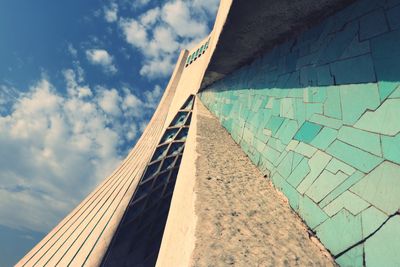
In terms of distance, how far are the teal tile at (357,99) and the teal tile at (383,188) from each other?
1.35 feet

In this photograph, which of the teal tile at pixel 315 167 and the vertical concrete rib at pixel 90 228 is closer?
the teal tile at pixel 315 167

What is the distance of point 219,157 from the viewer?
2906mm

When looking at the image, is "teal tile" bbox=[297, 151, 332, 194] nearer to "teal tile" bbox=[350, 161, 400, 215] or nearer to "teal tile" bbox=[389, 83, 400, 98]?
"teal tile" bbox=[350, 161, 400, 215]

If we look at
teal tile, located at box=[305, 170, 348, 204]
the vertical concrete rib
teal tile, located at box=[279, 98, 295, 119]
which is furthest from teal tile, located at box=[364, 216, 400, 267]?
the vertical concrete rib

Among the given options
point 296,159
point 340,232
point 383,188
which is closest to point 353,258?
point 340,232

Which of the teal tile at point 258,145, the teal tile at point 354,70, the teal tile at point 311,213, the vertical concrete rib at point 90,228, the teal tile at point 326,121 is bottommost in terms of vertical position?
the vertical concrete rib at point 90,228

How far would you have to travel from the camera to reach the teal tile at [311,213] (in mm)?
1712

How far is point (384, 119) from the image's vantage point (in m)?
1.48

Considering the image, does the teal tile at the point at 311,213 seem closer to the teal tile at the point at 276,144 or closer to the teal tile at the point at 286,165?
the teal tile at the point at 286,165

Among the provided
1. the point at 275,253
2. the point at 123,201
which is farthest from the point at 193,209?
the point at 123,201

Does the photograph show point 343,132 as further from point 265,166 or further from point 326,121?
point 265,166

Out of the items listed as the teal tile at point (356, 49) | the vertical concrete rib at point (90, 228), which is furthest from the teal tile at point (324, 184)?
the vertical concrete rib at point (90, 228)

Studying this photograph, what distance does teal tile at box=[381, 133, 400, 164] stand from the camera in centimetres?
135

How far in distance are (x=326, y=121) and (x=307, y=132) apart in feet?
0.67
